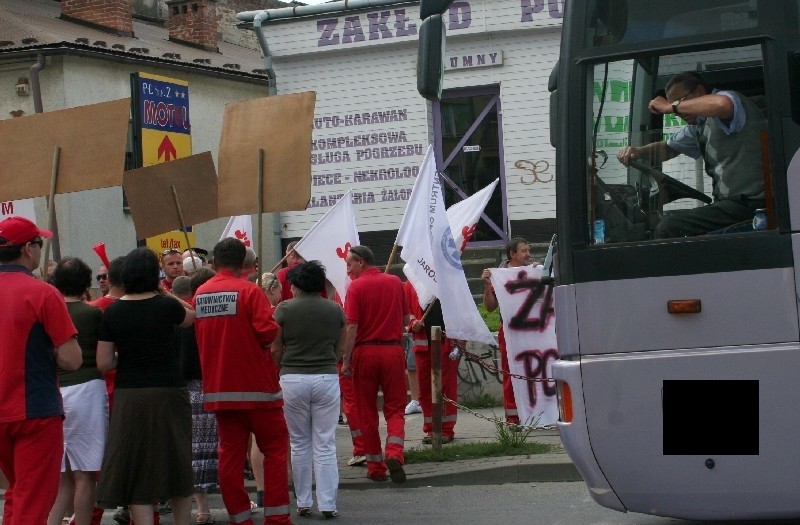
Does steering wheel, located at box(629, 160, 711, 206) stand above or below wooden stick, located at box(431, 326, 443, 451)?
above

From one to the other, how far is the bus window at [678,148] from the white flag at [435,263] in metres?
5.04

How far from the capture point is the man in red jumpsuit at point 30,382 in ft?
22.5

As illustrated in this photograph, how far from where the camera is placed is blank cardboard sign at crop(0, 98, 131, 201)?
981 cm

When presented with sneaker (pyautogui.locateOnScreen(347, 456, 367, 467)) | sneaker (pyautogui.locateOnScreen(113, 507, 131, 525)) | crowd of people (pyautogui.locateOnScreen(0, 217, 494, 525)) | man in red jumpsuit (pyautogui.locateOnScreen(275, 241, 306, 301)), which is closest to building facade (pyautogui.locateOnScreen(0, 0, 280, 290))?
man in red jumpsuit (pyautogui.locateOnScreen(275, 241, 306, 301))

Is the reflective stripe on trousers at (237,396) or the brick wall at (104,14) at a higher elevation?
the brick wall at (104,14)

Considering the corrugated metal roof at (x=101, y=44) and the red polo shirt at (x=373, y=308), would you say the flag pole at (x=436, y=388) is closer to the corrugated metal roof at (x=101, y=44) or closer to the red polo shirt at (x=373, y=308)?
the red polo shirt at (x=373, y=308)

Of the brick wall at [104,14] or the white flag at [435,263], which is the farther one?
the brick wall at [104,14]

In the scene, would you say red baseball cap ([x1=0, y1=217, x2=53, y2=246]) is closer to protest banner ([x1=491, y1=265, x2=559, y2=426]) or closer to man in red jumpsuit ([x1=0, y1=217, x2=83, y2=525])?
man in red jumpsuit ([x1=0, y1=217, x2=83, y2=525])

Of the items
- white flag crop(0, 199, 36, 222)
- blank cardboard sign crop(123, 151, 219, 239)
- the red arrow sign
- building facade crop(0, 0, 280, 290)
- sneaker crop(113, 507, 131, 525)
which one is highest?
building facade crop(0, 0, 280, 290)

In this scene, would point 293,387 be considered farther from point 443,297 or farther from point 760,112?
point 760,112

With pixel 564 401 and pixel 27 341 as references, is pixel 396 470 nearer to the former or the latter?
pixel 564 401

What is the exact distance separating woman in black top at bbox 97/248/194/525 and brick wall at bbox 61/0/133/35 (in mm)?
20435

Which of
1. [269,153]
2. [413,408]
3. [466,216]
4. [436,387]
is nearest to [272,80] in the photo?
[413,408]

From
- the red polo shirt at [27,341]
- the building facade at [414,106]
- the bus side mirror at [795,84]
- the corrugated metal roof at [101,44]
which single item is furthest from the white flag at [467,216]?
the corrugated metal roof at [101,44]
